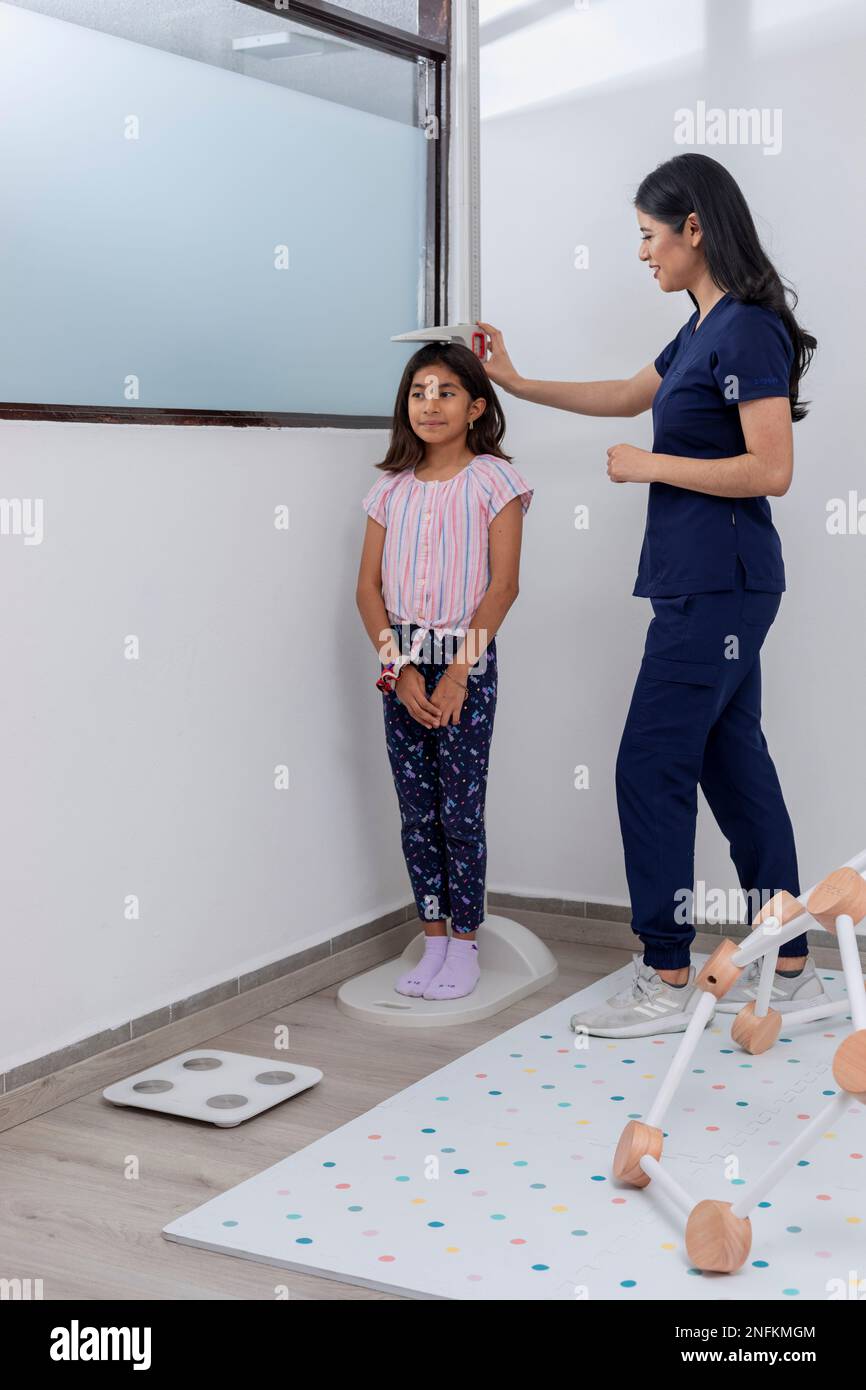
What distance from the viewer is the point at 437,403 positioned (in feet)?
7.69

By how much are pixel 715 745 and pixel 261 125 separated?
3.68 feet

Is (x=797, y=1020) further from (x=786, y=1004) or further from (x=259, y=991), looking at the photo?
(x=259, y=991)

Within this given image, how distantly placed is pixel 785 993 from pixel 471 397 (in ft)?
3.30

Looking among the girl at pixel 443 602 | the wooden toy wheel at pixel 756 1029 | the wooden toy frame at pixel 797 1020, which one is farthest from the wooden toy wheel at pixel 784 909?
the girl at pixel 443 602

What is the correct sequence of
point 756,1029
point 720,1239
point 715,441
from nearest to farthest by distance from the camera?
point 720,1239 → point 756,1029 → point 715,441

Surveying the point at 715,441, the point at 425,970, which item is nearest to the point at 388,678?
the point at 425,970

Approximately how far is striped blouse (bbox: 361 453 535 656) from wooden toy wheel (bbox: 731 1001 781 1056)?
2.27 feet

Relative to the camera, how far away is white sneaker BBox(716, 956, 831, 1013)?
2334 millimetres

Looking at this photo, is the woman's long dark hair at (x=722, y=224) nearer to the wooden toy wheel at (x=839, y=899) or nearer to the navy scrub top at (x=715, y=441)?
the navy scrub top at (x=715, y=441)

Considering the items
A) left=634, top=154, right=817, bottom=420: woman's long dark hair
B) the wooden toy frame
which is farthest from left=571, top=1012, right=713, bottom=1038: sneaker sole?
left=634, top=154, right=817, bottom=420: woman's long dark hair

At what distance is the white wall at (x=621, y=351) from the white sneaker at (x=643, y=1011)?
369mm

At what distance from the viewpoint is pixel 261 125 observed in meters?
2.31

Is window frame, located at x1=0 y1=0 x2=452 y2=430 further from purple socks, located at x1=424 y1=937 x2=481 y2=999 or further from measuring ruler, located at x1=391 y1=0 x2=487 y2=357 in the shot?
purple socks, located at x1=424 y1=937 x2=481 y2=999

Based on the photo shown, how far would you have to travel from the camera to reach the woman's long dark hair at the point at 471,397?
2371mm
